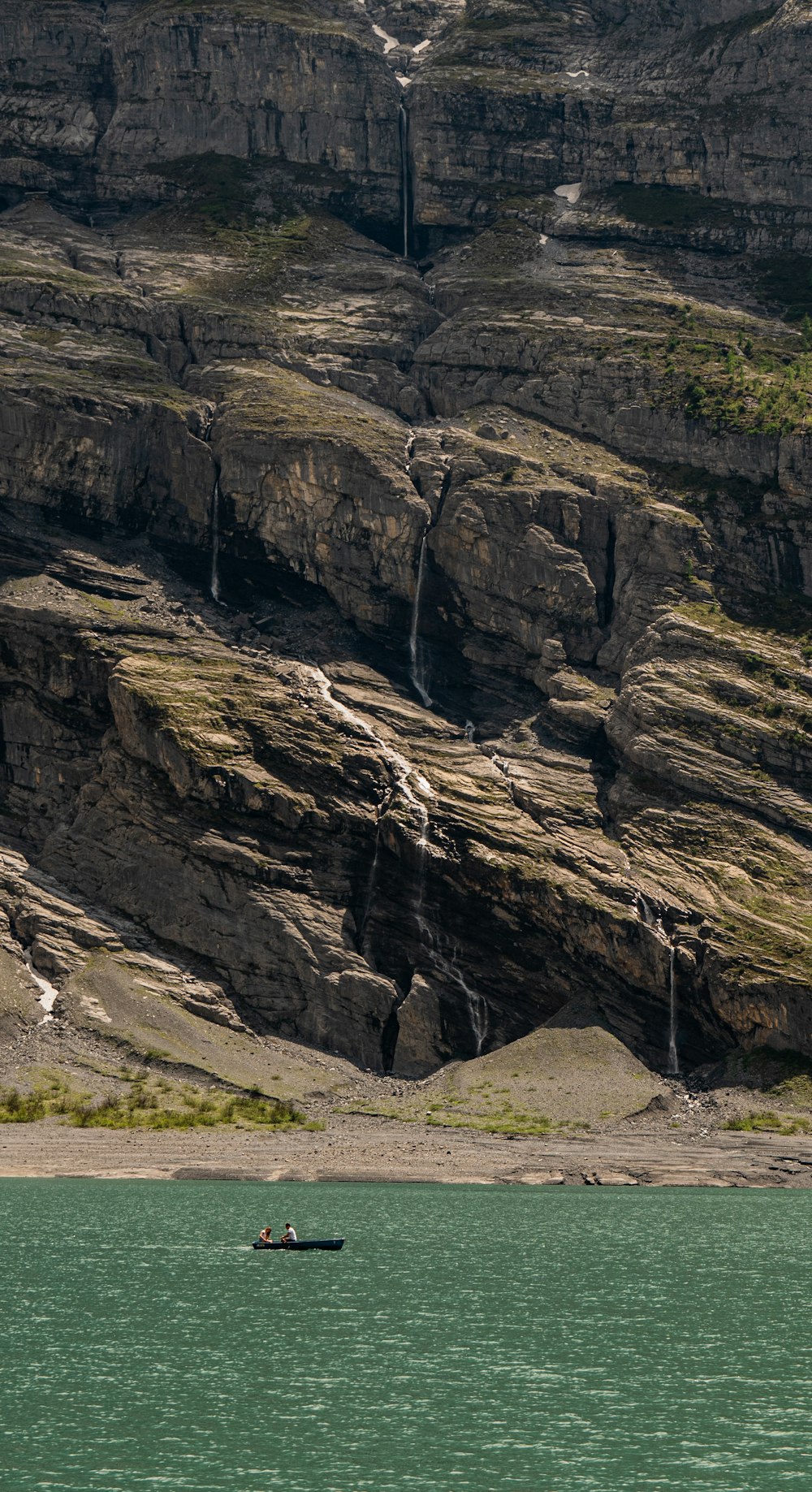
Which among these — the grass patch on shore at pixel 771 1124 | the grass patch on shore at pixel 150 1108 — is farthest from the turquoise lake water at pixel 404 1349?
the grass patch on shore at pixel 771 1124

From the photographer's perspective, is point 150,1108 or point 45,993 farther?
point 45,993

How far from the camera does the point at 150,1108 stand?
133 m

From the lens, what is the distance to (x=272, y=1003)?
494ft

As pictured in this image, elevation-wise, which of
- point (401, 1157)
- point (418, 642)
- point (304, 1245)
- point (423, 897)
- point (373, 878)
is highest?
point (418, 642)

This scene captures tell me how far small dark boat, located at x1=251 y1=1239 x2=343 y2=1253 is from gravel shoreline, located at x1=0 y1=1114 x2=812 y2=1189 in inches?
1140

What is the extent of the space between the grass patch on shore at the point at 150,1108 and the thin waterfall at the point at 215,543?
6057 centimetres

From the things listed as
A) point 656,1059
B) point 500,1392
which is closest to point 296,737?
point 656,1059

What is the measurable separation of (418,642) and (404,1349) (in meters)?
115

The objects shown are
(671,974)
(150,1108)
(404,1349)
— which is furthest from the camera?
(671,974)

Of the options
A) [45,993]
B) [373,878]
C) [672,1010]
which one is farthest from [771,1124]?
[45,993]

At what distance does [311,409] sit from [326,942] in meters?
66.3

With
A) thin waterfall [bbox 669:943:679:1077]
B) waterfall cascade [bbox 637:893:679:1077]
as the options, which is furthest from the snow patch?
thin waterfall [bbox 669:943:679:1077]

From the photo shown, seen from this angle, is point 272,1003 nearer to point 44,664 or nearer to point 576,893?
point 576,893

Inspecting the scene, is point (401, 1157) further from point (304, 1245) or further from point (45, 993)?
point (45, 993)
